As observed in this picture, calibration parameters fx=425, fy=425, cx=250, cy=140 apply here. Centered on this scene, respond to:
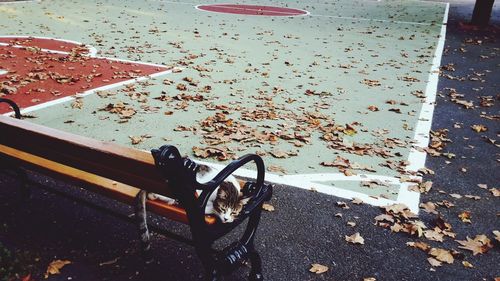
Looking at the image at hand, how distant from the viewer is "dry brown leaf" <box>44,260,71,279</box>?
10.2 feet

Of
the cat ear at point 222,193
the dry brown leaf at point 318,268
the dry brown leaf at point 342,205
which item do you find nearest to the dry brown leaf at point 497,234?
the dry brown leaf at point 342,205

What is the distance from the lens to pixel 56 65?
8.95 m

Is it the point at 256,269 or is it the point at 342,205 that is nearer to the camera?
the point at 256,269

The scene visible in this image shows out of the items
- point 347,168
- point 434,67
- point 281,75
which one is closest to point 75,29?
point 281,75

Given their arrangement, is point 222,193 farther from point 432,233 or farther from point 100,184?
point 432,233

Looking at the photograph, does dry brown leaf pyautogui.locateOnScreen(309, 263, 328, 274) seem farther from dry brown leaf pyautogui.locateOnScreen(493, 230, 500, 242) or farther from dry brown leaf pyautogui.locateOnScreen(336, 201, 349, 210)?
dry brown leaf pyautogui.locateOnScreen(493, 230, 500, 242)

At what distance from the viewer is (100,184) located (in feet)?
10.0

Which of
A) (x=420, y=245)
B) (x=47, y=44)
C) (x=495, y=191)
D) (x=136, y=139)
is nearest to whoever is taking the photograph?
(x=420, y=245)

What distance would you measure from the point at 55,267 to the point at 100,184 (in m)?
0.74

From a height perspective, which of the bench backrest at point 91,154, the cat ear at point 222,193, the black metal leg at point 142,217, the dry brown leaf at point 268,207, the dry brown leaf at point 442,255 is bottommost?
the dry brown leaf at point 268,207

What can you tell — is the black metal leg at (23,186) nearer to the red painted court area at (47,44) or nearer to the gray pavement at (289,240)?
the gray pavement at (289,240)

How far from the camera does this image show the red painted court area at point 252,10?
18172 mm

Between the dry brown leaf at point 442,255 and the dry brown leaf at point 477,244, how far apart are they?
0.67 feet

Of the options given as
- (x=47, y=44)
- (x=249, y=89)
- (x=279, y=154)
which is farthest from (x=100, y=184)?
(x=47, y=44)
